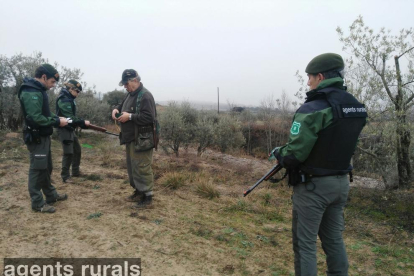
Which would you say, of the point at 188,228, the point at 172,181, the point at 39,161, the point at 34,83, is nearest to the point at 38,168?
the point at 39,161

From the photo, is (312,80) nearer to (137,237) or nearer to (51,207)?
(137,237)

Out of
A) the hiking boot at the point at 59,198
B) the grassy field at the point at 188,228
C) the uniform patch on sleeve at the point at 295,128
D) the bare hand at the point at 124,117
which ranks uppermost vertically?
the bare hand at the point at 124,117

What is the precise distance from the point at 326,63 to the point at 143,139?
2856 millimetres

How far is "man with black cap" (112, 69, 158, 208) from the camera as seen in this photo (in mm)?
4316

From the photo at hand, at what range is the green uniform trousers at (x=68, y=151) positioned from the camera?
5604mm

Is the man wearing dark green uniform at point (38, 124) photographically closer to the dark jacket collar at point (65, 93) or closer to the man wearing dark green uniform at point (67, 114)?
the man wearing dark green uniform at point (67, 114)

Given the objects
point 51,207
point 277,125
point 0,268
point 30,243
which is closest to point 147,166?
point 51,207

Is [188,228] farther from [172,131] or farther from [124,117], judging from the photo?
[172,131]

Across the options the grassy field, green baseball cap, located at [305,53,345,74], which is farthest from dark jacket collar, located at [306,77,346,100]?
the grassy field

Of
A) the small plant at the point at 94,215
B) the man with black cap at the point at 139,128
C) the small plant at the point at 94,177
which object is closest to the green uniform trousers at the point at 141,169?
the man with black cap at the point at 139,128

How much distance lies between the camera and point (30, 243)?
331cm

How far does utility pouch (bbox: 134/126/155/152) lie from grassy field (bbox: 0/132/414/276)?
99 cm

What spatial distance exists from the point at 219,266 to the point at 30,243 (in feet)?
7.27

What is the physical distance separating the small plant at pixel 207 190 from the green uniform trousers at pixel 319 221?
115 inches
